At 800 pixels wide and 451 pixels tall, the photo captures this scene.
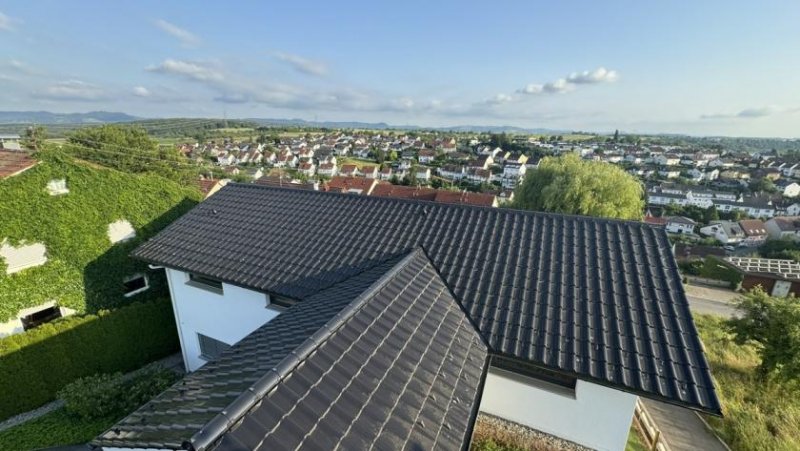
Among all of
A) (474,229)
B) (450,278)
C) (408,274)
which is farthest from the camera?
(474,229)

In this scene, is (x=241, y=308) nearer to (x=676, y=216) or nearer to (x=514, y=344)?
(x=514, y=344)

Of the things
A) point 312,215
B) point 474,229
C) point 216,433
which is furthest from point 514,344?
point 312,215

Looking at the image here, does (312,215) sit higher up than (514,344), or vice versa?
(312,215)

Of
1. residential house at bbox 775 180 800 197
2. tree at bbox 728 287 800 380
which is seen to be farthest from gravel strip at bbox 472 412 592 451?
residential house at bbox 775 180 800 197

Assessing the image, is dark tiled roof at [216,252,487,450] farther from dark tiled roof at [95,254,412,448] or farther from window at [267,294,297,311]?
window at [267,294,297,311]

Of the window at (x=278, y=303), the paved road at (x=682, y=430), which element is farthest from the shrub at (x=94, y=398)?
the paved road at (x=682, y=430)

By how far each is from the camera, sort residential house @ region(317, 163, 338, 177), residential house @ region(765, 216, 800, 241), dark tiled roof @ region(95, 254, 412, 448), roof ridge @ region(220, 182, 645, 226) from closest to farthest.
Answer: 1. dark tiled roof @ region(95, 254, 412, 448)
2. roof ridge @ region(220, 182, 645, 226)
3. residential house @ region(765, 216, 800, 241)
4. residential house @ region(317, 163, 338, 177)

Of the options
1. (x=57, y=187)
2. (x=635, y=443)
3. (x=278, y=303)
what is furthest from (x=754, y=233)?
(x=57, y=187)
